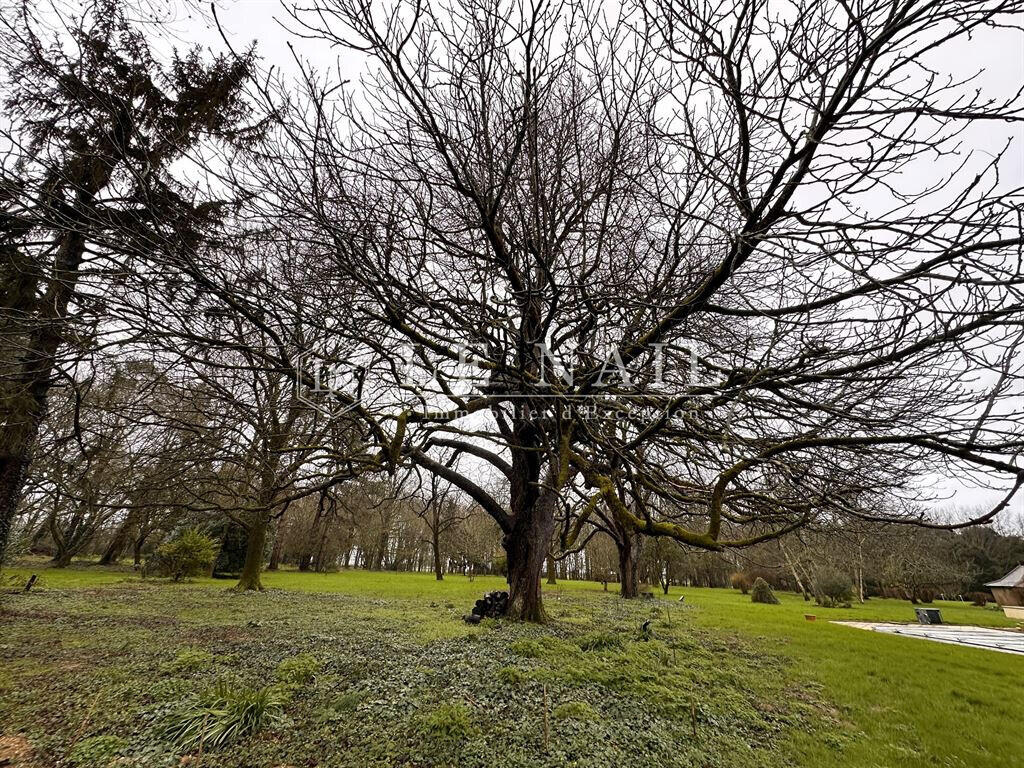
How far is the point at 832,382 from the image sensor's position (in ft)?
13.4

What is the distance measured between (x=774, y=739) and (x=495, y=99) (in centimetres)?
755

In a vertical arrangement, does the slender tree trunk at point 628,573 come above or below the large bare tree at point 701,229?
below

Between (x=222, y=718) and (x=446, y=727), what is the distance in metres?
2.06

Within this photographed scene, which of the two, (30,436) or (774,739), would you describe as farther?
(30,436)

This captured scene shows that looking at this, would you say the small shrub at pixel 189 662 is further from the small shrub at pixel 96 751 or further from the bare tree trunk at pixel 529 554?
the bare tree trunk at pixel 529 554

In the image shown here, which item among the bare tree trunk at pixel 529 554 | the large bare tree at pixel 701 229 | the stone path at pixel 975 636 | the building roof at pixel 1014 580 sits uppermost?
the large bare tree at pixel 701 229

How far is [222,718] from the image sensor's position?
389 cm

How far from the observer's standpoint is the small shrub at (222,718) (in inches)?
146

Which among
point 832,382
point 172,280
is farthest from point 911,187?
point 172,280

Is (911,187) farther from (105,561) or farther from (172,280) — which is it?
(105,561)

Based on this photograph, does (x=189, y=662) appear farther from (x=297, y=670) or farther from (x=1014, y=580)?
(x=1014, y=580)

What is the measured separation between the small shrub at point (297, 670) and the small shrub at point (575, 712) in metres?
2.98

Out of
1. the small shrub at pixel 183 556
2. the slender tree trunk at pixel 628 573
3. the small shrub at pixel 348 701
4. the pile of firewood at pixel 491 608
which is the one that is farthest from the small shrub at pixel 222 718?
the slender tree trunk at pixel 628 573

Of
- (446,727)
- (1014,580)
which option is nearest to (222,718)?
(446,727)
